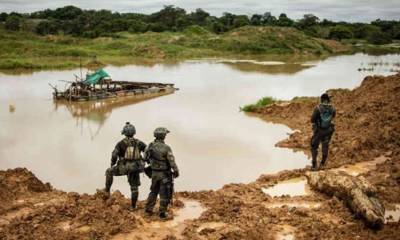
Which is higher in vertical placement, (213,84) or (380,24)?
(380,24)

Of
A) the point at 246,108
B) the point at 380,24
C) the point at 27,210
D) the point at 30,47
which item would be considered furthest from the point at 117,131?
the point at 380,24

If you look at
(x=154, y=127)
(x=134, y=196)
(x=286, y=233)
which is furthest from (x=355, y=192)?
(x=154, y=127)

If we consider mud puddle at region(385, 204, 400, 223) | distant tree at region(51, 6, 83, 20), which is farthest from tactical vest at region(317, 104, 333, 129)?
distant tree at region(51, 6, 83, 20)

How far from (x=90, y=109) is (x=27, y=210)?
13.5 metres

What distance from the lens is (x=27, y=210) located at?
27.1 feet

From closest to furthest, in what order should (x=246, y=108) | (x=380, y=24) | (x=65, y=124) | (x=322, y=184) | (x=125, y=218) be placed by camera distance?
(x=125, y=218), (x=322, y=184), (x=65, y=124), (x=246, y=108), (x=380, y=24)

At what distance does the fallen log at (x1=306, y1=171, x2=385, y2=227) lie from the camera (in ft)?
25.3

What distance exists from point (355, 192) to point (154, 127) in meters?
9.91

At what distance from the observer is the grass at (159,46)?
1919 inches

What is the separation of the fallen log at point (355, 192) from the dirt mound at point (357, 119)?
2.35 metres

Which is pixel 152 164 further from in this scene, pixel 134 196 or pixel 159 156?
pixel 134 196

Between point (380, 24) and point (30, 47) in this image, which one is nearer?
point (30, 47)

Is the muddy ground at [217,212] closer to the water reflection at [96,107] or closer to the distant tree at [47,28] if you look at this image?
the water reflection at [96,107]

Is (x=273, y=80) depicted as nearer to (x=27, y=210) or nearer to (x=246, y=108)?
(x=246, y=108)
